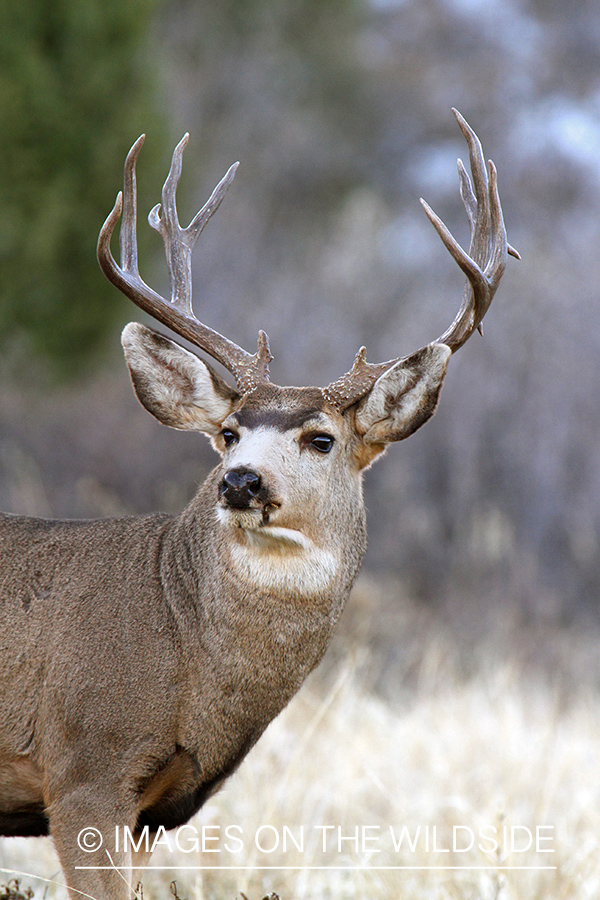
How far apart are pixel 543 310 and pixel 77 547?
12231 millimetres

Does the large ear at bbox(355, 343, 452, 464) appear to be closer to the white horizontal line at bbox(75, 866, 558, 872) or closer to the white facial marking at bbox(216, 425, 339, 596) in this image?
the white facial marking at bbox(216, 425, 339, 596)


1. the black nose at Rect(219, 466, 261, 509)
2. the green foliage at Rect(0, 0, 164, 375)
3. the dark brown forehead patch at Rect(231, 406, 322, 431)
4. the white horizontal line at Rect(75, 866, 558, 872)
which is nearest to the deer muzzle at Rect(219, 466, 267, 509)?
the black nose at Rect(219, 466, 261, 509)

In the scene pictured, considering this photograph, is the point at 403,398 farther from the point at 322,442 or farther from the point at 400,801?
the point at 400,801

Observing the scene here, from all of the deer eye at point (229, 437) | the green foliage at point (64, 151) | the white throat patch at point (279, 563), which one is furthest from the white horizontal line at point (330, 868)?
the green foliage at point (64, 151)

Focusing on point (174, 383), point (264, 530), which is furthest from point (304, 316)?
point (264, 530)

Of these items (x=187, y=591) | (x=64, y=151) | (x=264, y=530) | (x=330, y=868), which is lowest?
(x=330, y=868)

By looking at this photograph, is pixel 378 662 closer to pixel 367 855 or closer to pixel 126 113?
pixel 367 855

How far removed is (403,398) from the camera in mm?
4047

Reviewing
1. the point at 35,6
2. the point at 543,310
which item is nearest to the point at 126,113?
the point at 35,6

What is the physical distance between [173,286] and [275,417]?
2.76 ft

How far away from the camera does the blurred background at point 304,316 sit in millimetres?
11867

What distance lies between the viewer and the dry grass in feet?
16.4

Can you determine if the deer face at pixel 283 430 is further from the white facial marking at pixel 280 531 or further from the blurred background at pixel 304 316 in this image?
the blurred background at pixel 304 316

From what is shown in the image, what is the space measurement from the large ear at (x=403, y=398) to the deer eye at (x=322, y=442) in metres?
0.17
